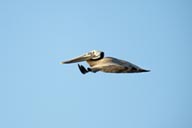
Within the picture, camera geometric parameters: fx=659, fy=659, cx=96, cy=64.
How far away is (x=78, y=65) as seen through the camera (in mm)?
Answer: 68188

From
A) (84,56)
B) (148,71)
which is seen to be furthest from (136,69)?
(84,56)

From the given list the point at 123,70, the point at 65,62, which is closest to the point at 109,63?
the point at 123,70

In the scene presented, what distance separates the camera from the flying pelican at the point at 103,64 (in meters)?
67.6

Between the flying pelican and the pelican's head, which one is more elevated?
the pelican's head

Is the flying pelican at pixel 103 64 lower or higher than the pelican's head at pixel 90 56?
lower

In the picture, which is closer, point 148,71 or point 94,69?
point 94,69

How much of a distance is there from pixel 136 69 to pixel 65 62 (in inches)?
329

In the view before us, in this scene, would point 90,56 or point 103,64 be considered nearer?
point 103,64

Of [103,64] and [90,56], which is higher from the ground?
[90,56]

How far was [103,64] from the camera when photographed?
69.1 m

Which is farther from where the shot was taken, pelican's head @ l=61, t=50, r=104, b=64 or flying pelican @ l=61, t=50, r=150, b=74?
pelican's head @ l=61, t=50, r=104, b=64

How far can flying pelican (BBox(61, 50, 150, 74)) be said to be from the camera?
222 ft

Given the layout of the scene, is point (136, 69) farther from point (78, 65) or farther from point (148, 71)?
point (78, 65)

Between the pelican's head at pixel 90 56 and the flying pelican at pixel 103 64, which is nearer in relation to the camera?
the flying pelican at pixel 103 64
